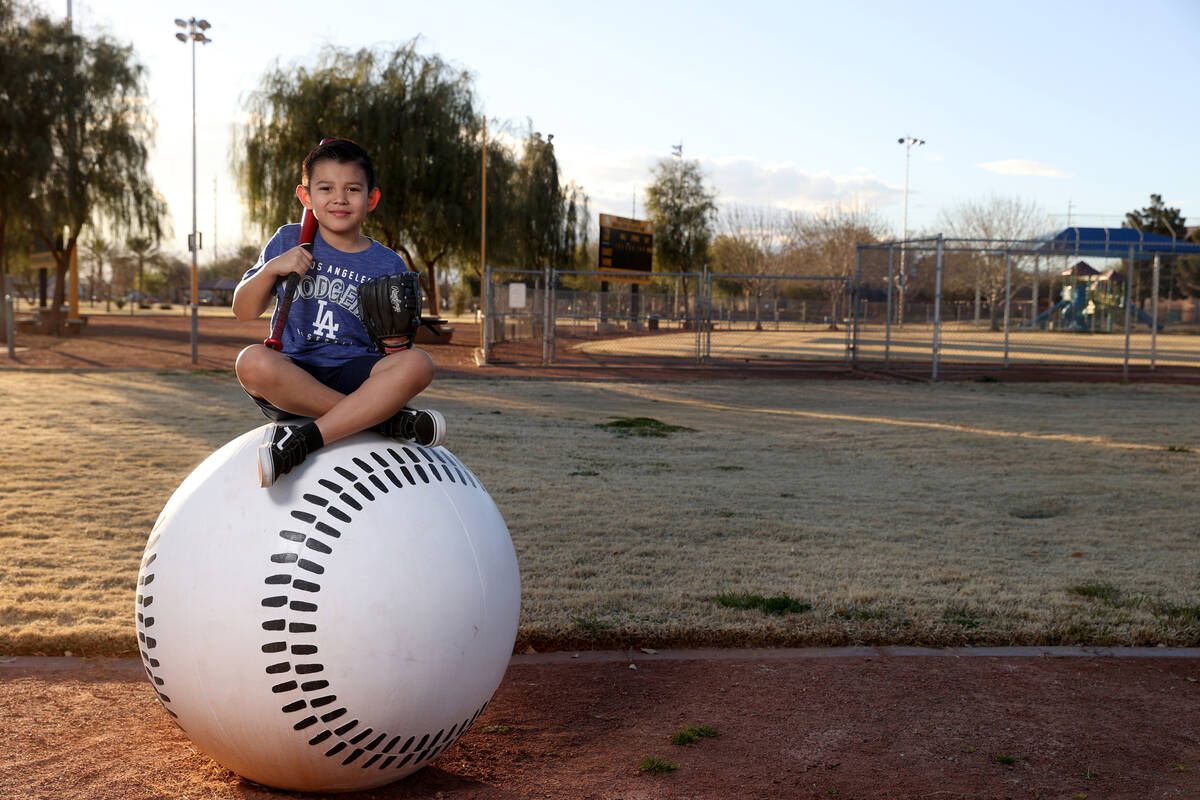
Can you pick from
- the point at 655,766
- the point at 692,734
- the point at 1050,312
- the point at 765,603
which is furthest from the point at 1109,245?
the point at 655,766

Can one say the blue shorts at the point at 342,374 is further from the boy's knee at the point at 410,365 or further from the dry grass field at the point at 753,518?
the dry grass field at the point at 753,518

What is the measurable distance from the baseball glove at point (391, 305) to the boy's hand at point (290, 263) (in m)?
0.24

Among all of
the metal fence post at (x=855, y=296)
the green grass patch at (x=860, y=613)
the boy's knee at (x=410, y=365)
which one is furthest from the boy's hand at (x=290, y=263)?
the metal fence post at (x=855, y=296)

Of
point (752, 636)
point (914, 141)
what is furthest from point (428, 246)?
point (914, 141)

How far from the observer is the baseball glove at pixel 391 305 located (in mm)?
3678

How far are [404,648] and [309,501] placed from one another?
57 centimetres

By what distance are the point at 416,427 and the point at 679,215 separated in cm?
5721

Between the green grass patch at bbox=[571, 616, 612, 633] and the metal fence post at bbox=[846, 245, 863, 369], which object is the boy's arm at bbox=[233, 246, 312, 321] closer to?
the green grass patch at bbox=[571, 616, 612, 633]

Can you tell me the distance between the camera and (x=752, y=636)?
205 inches

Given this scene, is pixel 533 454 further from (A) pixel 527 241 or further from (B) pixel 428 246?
(A) pixel 527 241

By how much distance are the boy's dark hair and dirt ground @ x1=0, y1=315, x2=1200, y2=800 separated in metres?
2.25

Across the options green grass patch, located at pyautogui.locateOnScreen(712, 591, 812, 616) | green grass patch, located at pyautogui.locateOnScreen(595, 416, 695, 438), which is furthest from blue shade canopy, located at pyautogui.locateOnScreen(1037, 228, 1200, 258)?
green grass patch, located at pyautogui.locateOnScreen(712, 591, 812, 616)

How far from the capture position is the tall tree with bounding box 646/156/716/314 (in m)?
59.7

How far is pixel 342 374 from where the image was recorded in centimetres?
393
